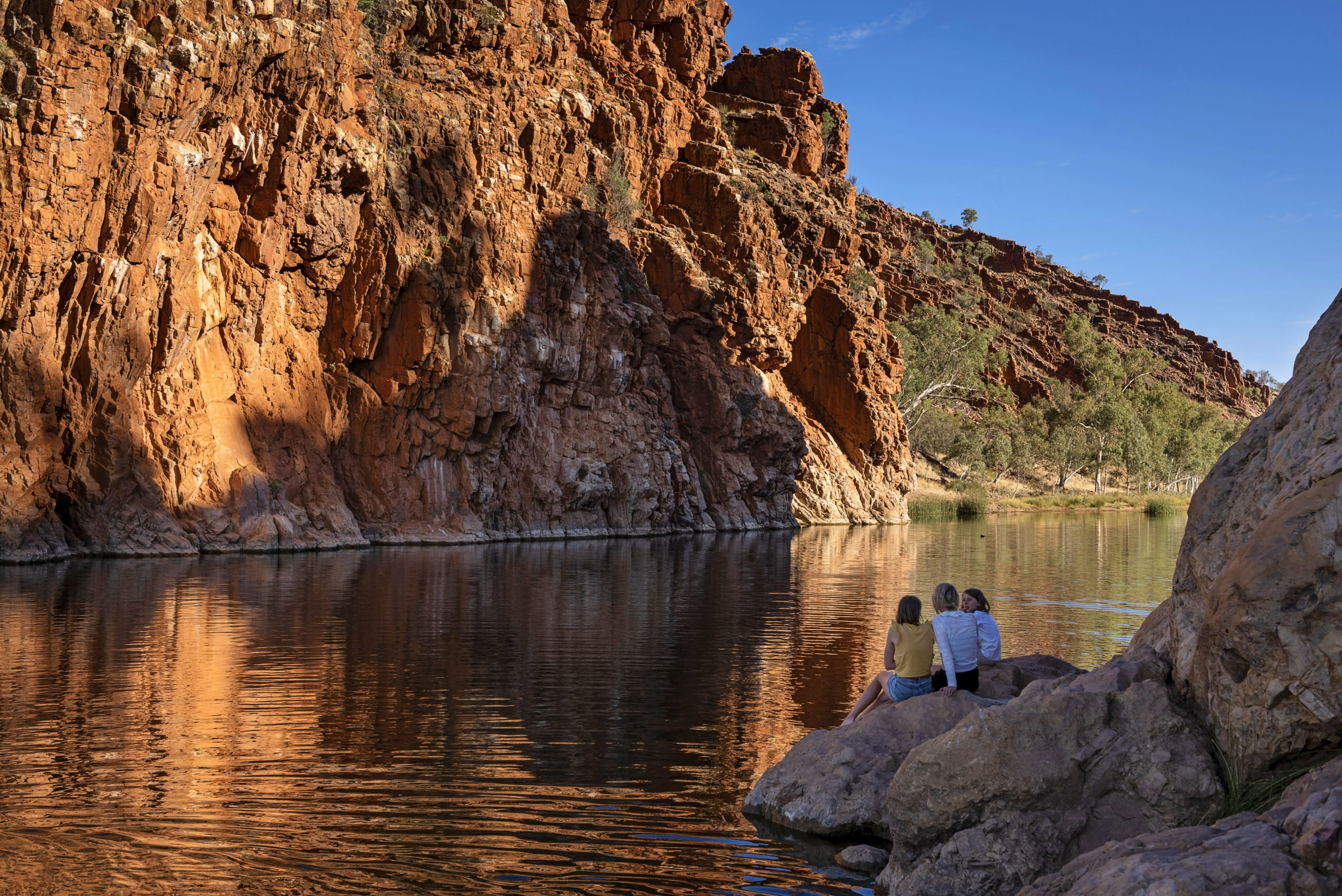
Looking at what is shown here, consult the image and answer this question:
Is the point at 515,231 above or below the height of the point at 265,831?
above

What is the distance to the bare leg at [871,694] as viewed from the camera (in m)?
10.5

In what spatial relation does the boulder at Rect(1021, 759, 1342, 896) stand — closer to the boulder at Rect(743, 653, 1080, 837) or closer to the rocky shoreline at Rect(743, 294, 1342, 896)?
the rocky shoreline at Rect(743, 294, 1342, 896)

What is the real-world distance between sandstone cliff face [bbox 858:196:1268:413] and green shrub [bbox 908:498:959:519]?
2838 centimetres

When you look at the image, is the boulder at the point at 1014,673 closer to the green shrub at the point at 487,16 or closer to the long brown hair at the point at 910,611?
the long brown hair at the point at 910,611

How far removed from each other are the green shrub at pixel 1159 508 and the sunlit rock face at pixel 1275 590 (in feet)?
283

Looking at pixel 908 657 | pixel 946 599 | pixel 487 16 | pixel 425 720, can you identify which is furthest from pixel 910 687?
pixel 487 16

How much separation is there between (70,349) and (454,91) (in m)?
23.8

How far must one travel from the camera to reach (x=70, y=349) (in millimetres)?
34312

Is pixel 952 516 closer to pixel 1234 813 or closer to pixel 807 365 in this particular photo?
pixel 807 365

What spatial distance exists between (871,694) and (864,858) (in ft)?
7.98

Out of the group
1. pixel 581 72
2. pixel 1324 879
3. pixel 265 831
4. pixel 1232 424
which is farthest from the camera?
pixel 1232 424

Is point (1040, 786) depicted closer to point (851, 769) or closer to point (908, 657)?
point (851, 769)

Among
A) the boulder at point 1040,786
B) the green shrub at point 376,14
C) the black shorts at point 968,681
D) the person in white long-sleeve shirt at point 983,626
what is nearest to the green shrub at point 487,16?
the green shrub at point 376,14

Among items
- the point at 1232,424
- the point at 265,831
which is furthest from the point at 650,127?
the point at 1232,424
